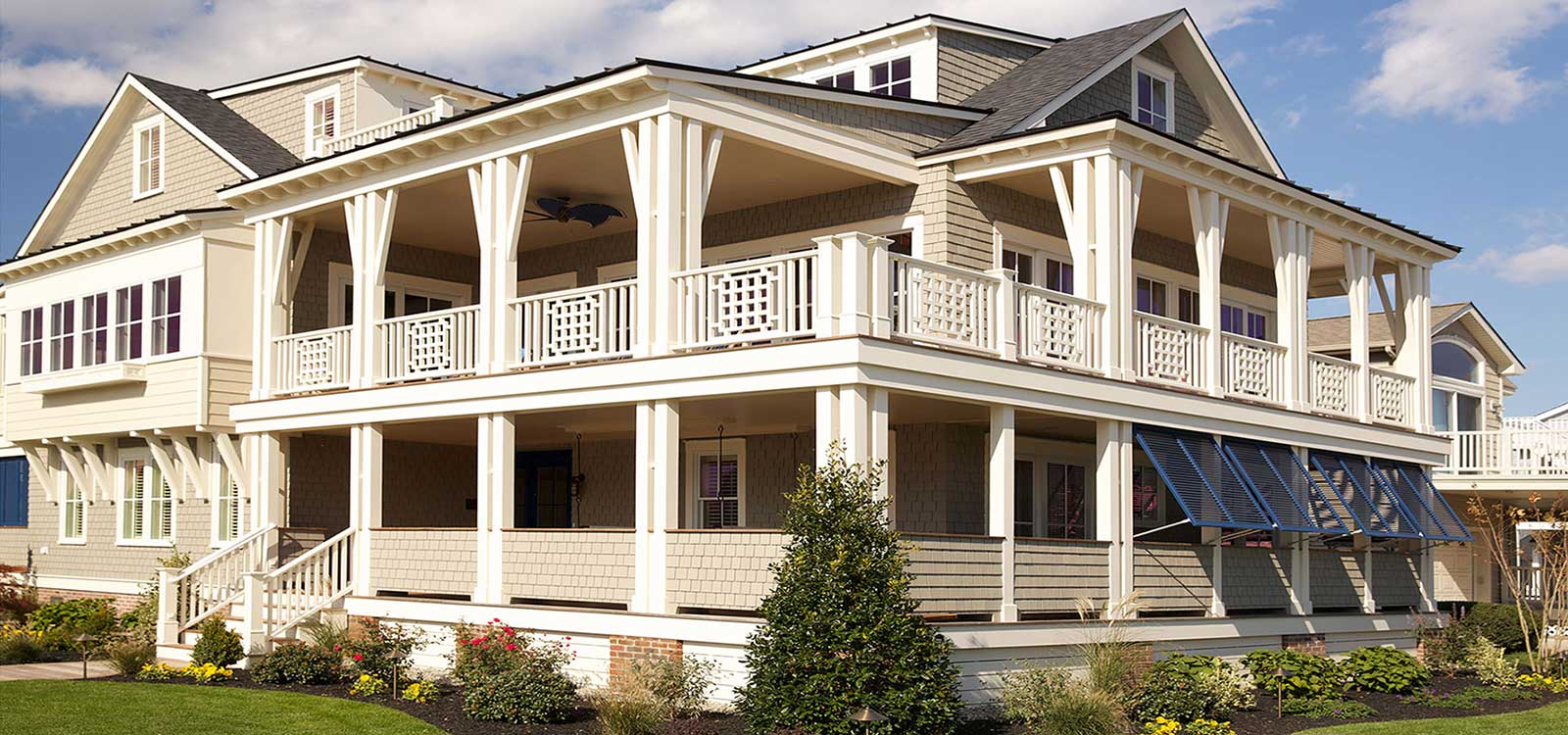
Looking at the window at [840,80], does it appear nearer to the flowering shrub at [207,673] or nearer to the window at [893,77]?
the window at [893,77]

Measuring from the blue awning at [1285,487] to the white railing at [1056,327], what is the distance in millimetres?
3264

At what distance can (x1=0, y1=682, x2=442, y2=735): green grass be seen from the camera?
15523 millimetres

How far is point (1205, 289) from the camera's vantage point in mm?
20484

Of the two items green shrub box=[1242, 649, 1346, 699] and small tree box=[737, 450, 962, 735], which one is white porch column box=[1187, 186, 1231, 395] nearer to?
green shrub box=[1242, 649, 1346, 699]

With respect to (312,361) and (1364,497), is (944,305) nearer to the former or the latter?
(1364,497)

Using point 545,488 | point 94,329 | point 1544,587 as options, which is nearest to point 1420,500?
point 1544,587

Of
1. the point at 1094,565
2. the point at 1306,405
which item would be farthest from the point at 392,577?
the point at 1306,405

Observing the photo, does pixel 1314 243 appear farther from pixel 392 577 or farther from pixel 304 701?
pixel 304 701

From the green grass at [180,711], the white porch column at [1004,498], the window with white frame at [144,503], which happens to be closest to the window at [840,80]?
the white porch column at [1004,498]

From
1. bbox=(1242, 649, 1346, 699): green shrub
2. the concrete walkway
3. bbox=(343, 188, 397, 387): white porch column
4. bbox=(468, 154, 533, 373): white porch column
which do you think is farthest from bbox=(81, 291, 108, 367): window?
bbox=(1242, 649, 1346, 699): green shrub

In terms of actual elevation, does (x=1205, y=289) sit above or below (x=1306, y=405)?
above

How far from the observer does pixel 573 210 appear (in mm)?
21703

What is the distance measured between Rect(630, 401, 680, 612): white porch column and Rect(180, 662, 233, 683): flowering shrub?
19.6 ft

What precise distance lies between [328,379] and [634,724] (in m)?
9.71
